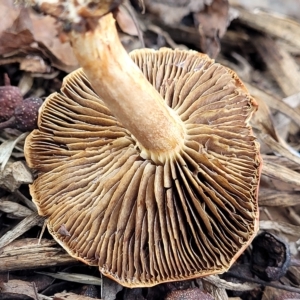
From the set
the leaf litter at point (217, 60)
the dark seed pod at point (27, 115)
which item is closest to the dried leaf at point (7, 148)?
the leaf litter at point (217, 60)

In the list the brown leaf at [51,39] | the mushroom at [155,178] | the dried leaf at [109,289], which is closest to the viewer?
the mushroom at [155,178]

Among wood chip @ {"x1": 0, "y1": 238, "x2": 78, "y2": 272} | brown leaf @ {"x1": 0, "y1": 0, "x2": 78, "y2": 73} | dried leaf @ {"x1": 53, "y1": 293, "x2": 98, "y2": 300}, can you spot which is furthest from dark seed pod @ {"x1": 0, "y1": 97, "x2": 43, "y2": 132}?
dried leaf @ {"x1": 53, "y1": 293, "x2": 98, "y2": 300}

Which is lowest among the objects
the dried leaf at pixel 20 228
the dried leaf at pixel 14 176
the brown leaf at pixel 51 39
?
the dried leaf at pixel 20 228

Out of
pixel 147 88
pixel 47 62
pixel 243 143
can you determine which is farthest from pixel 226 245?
pixel 47 62

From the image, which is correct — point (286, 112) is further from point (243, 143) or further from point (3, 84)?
point (3, 84)

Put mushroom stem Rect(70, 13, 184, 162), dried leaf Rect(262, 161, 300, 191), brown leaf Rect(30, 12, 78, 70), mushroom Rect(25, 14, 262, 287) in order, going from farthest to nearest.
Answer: brown leaf Rect(30, 12, 78, 70) → dried leaf Rect(262, 161, 300, 191) → mushroom Rect(25, 14, 262, 287) → mushroom stem Rect(70, 13, 184, 162)

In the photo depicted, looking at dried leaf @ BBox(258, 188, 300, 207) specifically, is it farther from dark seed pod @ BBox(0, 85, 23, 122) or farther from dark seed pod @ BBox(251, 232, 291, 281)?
dark seed pod @ BBox(0, 85, 23, 122)

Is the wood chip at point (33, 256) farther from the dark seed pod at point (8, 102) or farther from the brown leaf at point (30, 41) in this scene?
the brown leaf at point (30, 41)
